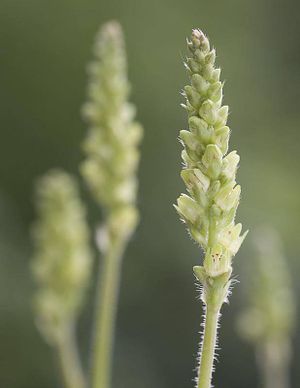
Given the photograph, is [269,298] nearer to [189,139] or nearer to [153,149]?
[189,139]

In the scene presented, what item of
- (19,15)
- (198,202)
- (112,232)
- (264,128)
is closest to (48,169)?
(19,15)

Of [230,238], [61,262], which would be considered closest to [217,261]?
[230,238]

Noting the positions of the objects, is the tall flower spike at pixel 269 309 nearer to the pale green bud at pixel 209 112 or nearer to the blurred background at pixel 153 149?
the blurred background at pixel 153 149

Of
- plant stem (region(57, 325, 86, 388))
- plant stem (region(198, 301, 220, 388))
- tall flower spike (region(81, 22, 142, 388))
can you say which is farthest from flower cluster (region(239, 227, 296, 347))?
plant stem (region(198, 301, 220, 388))

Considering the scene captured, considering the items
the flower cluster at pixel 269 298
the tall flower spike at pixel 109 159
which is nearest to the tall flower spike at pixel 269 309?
the flower cluster at pixel 269 298

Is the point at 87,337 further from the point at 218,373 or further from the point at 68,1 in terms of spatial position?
the point at 68,1

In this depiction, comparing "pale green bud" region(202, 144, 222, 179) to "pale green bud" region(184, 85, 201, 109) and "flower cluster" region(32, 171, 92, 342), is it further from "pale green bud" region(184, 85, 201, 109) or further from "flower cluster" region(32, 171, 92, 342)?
"flower cluster" region(32, 171, 92, 342)
